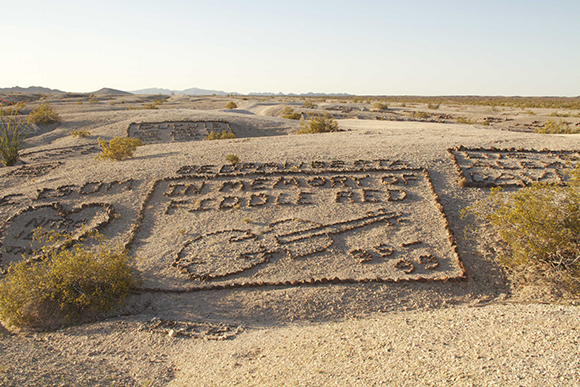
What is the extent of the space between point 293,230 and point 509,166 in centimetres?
779

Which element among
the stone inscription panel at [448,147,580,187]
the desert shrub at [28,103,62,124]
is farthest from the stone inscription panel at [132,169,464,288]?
the desert shrub at [28,103,62,124]

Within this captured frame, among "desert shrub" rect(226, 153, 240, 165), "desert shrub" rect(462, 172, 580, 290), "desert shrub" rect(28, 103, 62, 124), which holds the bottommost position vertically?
"desert shrub" rect(462, 172, 580, 290)

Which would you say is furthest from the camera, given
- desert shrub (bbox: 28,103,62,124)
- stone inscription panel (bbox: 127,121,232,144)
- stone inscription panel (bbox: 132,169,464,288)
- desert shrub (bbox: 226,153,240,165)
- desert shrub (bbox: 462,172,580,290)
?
desert shrub (bbox: 28,103,62,124)

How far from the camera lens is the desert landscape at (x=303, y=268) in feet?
18.4

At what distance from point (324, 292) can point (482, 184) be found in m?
6.61

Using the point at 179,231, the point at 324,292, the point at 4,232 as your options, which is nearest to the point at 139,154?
the point at 4,232

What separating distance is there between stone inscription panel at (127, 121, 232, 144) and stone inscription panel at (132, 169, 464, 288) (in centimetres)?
1142

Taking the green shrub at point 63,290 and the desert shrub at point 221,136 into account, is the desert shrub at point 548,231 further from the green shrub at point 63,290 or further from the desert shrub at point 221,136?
the desert shrub at point 221,136

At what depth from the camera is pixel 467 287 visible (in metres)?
8.27

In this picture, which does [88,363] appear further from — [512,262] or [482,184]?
[482,184]

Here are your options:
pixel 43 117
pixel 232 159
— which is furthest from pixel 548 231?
pixel 43 117

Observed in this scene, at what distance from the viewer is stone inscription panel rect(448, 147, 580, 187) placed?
38.2 ft

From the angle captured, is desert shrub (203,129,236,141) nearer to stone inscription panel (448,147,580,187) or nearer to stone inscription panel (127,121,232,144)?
stone inscription panel (127,121,232,144)

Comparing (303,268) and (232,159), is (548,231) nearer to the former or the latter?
(303,268)
